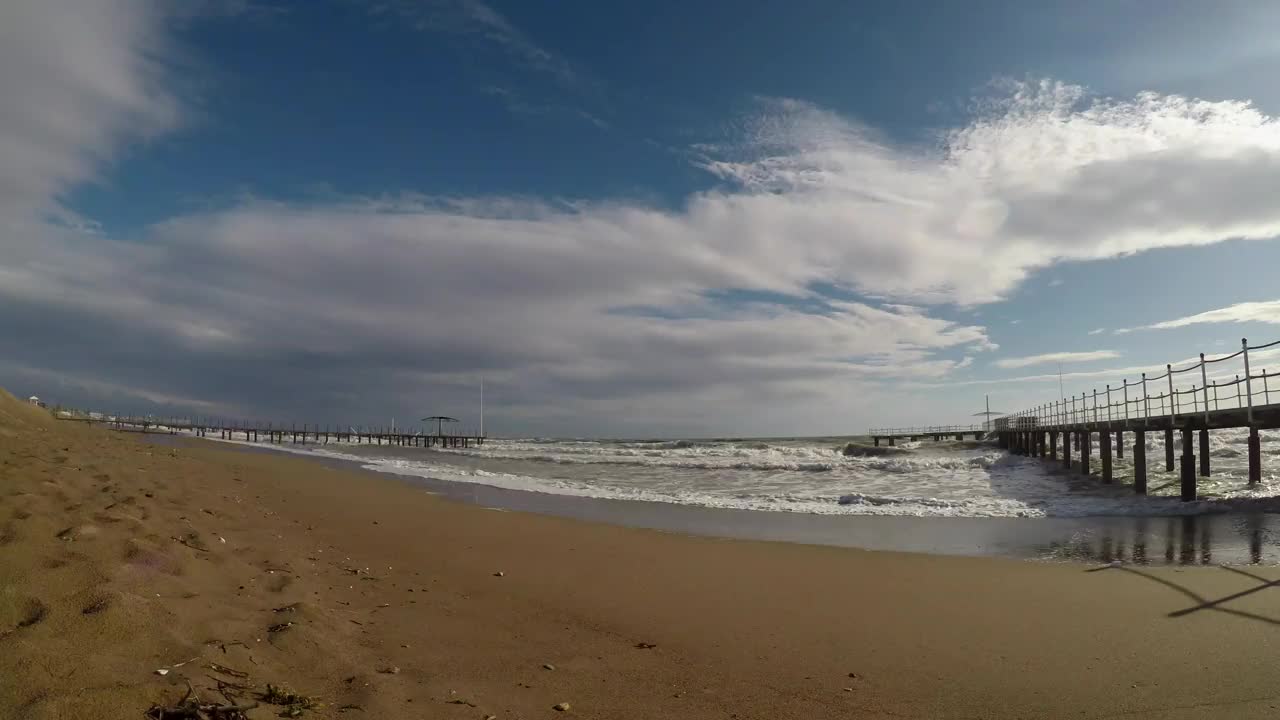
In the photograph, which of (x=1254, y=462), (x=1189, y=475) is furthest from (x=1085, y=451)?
(x=1189, y=475)

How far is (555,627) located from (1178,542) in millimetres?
10593

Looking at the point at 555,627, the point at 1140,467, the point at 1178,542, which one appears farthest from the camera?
the point at 1140,467

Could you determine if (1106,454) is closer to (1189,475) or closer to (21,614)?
(1189,475)

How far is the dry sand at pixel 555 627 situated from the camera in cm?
312

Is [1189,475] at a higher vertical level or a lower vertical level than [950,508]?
higher

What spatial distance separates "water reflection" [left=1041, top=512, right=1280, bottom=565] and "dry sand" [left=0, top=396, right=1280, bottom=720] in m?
1.72

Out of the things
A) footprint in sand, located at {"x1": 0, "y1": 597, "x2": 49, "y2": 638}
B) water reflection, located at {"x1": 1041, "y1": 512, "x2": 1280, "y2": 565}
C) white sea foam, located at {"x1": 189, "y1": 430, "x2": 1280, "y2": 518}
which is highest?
footprint in sand, located at {"x1": 0, "y1": 597, "x2": 49, "y2": 638}

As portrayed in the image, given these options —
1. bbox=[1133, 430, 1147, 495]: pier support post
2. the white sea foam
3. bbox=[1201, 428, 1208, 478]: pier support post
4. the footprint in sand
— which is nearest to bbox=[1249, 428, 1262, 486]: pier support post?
the white sea foam

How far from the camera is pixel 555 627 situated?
199 inches

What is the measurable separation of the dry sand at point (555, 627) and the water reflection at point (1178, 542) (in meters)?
1.72

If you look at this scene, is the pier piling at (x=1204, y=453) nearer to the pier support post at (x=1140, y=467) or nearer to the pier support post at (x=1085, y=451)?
the pier support post at (x=1140, y=467)

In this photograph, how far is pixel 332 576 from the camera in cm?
577

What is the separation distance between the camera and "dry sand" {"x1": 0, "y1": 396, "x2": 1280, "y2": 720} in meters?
3.12

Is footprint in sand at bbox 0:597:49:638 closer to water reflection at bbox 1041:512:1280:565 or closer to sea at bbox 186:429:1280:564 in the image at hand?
sea at bbox 186:429:1280:564
